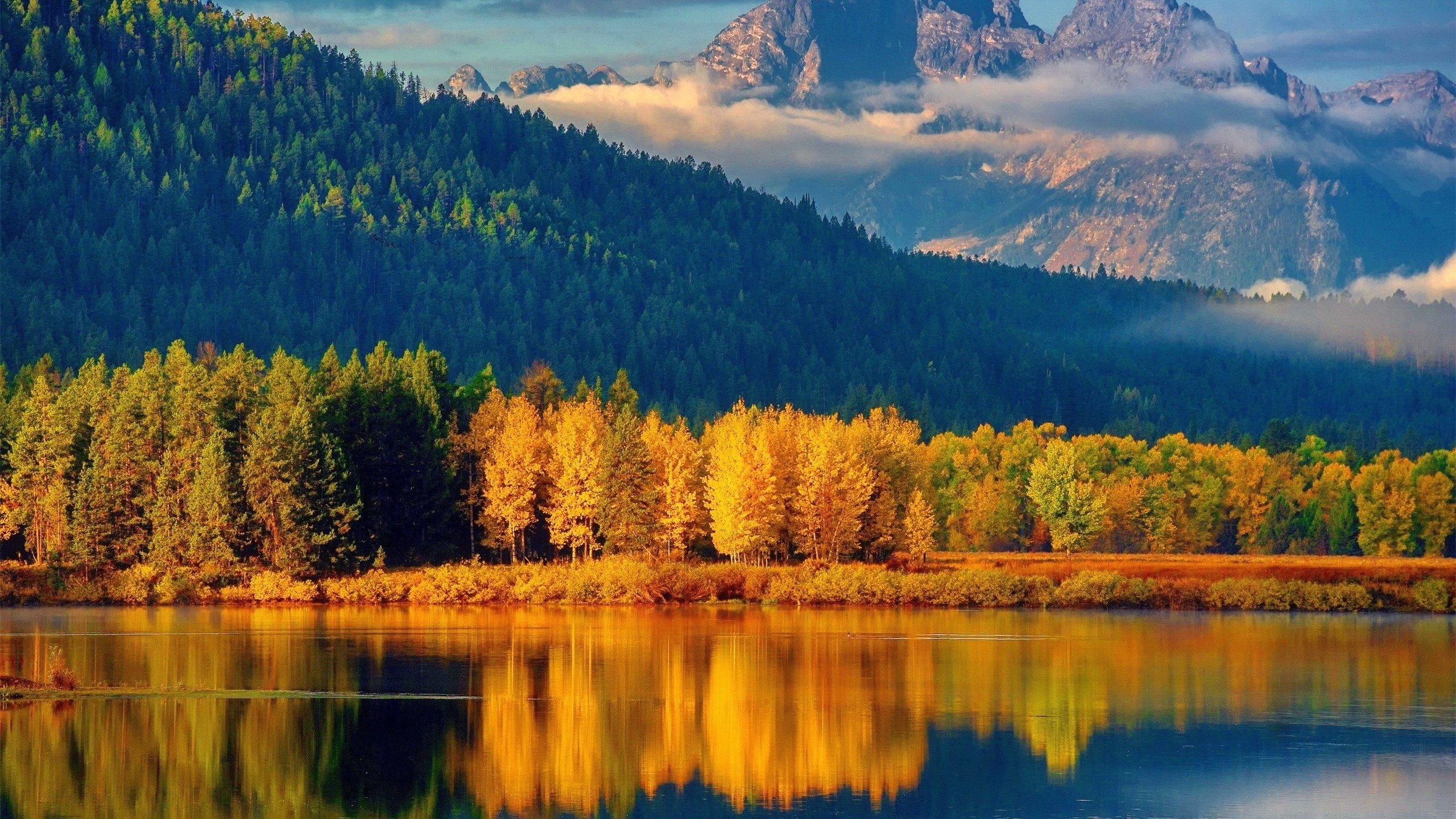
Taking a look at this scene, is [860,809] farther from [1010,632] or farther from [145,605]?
[145,605]

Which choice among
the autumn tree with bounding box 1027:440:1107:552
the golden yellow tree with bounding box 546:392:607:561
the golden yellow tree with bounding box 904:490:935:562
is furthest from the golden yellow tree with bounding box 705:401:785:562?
the autumn tree with bounding box 1027:440:1107:552

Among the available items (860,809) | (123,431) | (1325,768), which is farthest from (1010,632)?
(123,431)

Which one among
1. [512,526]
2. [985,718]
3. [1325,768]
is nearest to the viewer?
[1325,768]

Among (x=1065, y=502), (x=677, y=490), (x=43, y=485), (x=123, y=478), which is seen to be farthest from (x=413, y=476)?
(x=1065, y=502)

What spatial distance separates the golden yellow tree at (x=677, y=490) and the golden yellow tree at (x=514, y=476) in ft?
22.2

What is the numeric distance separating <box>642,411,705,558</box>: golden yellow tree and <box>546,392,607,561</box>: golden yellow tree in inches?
142

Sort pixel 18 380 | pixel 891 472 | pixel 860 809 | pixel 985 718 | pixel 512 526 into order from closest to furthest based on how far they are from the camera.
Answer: pixel 860 809 < pixel 985 718 < pixel 512 526 < pixel 891 472 < pixel 18 380

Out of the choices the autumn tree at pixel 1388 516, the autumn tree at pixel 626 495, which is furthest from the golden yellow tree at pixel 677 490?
the autumn tree at pixel 1388 516

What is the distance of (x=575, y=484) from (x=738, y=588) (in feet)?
40.4

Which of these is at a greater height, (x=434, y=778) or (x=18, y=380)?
(x=18, y=380)

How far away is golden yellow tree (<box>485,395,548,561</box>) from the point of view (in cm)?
9962

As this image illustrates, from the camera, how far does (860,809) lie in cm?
3753

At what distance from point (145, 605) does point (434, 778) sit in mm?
49625

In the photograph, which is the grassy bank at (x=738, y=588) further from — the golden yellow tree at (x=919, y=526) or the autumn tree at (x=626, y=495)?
the golden yellow tree at (x=919, y=526)
